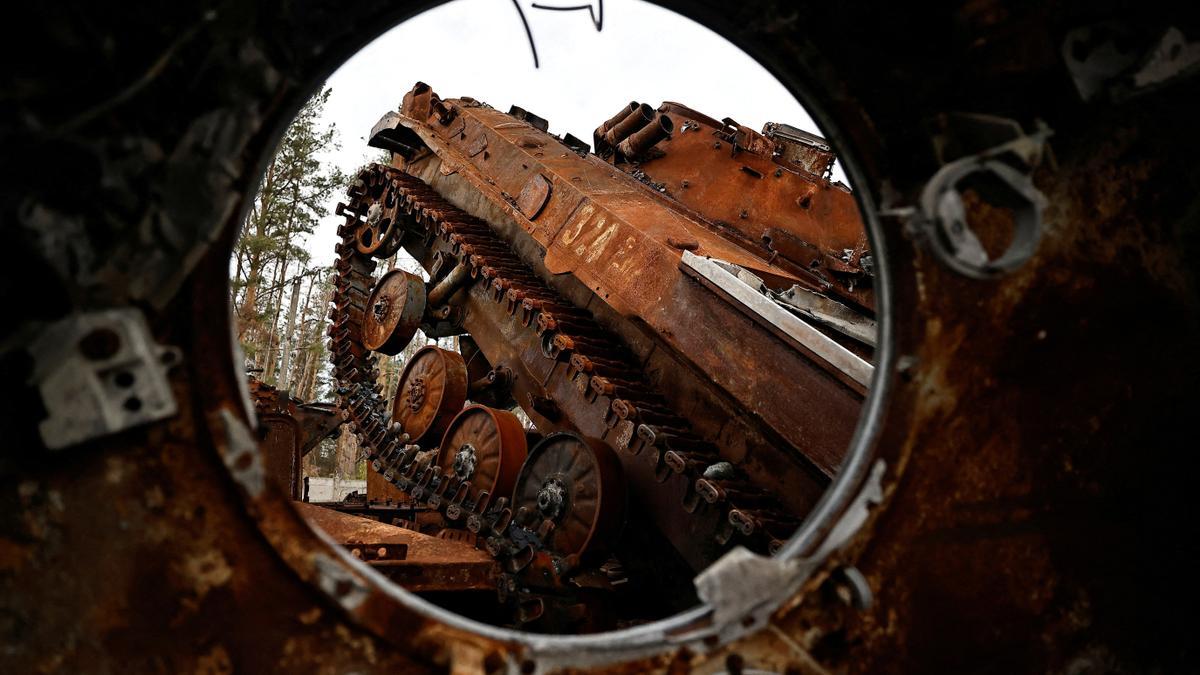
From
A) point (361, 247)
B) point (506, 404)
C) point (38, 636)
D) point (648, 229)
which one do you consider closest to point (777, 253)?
point (648, 229)

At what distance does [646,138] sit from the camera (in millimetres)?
6332

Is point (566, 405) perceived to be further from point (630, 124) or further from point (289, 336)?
point (289, 336)

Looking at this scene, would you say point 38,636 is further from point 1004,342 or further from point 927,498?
point 1004,342

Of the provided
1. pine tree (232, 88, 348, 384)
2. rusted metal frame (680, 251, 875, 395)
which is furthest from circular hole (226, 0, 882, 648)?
pine tree (232, 88, 348, 384)

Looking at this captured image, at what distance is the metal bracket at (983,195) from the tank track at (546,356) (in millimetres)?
1810

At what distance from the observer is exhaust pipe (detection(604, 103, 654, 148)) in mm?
6570

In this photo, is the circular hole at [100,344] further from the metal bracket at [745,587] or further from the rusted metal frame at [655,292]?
the rusted metal frame at [655,292]

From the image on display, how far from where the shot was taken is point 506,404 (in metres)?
5.95

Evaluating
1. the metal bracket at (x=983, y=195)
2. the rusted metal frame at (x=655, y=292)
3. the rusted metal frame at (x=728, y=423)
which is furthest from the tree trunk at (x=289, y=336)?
the metal bracket at (x=983, y=195)

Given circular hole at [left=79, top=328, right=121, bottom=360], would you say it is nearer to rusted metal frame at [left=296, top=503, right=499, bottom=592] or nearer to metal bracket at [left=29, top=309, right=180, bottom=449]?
metal bracket at [left=29, top=309, right=180, bottom=449]

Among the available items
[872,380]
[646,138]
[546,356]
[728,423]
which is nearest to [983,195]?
[872,380]

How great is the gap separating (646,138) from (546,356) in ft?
7.82

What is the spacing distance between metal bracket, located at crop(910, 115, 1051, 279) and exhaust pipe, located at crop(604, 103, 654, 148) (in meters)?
5.17

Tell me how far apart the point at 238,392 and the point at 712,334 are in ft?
8.37
